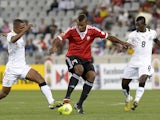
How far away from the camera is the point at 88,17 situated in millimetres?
36562

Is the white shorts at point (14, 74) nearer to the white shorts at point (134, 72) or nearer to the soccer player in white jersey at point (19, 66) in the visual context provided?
the soccer player in white jersey at point (19, 66)

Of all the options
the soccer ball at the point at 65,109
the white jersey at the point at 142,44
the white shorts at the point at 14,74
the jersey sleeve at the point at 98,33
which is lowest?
the soccer ball at the point at 65,109

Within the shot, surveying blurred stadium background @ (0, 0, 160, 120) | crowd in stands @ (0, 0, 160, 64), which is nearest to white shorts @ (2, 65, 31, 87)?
blurred stadium background @ (0, 0, 160, 120)

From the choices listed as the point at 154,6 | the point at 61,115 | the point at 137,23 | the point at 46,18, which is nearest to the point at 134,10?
the point at 154,6

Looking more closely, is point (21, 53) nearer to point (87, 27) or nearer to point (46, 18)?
point (87, 27)

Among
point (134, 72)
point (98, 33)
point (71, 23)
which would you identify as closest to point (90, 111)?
point (134, 72)

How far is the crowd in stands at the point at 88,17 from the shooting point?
34594mm

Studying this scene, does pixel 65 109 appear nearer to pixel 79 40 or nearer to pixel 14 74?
pixel 14 74

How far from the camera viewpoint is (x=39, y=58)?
34.3 meters

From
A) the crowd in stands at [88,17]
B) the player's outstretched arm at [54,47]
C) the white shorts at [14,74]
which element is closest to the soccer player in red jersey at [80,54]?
the player's outstretched arm at [54,47]

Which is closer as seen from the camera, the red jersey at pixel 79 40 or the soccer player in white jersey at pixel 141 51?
the red jersey at pixel 79 40

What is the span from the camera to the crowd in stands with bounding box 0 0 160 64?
34.6 meters

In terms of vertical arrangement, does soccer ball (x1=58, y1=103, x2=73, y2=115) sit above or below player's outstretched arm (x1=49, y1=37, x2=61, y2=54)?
below

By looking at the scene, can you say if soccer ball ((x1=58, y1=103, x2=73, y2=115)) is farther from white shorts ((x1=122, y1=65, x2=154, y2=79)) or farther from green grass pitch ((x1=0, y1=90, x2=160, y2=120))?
white shorts ((x1=122, y1=65, x2=154, y2=79))
